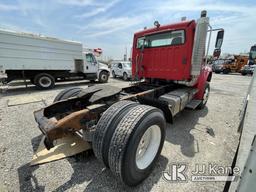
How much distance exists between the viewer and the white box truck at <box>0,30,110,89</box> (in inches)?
304

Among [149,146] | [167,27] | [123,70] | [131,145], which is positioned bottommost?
[149,146]

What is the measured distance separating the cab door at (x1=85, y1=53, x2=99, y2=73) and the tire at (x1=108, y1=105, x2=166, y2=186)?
985 cm

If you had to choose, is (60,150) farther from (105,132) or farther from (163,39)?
(163,39)

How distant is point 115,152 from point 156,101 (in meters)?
1.69

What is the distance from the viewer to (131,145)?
1.74m

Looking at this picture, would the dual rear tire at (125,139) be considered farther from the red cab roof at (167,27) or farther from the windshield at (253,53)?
the windshield at (253,53)

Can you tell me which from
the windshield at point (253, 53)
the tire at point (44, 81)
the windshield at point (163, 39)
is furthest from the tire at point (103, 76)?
the windshield at point (253, 53)

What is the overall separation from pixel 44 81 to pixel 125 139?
29.9ft

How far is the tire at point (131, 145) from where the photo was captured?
5.63 ft

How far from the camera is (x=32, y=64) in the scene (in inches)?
333

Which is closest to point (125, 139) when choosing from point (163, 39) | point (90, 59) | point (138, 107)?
point (138, 107)

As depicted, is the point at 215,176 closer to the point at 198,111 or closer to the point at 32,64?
the point at 198,111

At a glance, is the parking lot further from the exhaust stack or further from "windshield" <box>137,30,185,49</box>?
"windshield" <box>137,30,185,49</box>

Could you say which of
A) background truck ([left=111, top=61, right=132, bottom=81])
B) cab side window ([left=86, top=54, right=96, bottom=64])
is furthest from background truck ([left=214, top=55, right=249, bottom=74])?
cab side window ([left=86, top=54, right=96, bottom=64])
